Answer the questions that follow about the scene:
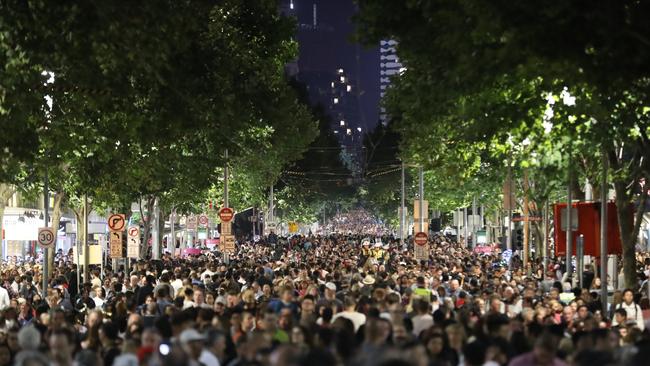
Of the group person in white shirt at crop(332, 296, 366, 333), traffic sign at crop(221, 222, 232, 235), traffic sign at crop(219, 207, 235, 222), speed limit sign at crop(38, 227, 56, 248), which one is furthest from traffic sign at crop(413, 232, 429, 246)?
person in white shirt at crop(332, 296, 366, 333)

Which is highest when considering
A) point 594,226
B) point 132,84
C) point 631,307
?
point 132,84

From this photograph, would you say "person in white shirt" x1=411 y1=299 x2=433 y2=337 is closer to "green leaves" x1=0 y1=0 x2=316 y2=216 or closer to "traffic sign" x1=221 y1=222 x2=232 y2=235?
"green leaves" x1=0 y1=0 x2=316 y2=216

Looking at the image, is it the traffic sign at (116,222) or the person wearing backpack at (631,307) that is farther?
the traffic sign at (116,222)

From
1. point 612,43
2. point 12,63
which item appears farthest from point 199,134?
point 612,43

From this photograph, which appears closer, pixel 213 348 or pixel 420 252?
pixel 213 348

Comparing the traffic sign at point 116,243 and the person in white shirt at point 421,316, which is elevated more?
the traffic sign at point 116,243

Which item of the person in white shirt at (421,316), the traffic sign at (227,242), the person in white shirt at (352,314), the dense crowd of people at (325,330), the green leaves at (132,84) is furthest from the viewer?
the traffic sign at (227,242)

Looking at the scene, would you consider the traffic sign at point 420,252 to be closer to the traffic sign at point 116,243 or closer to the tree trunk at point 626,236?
the traffic sign at point 116,243

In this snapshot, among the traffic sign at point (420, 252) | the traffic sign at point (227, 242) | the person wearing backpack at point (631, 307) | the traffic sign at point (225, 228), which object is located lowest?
the person wearing backpack at point (631, 307)

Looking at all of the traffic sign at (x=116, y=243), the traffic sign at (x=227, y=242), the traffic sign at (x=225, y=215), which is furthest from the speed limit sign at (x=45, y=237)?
the traffic sign at (x=227, y=242)

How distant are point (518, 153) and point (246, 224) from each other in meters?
99.8

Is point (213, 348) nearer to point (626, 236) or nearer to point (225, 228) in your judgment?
point (626, 236)

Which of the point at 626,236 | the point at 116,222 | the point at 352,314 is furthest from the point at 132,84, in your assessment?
the point at 626,236

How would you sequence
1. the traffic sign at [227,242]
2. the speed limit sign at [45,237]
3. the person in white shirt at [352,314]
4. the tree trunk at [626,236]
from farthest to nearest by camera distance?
the traffic sign at [227,242] < the speed limit sign at [45,237] < the tree trunk at [626,236] < the person in white shirt at [352,314]
